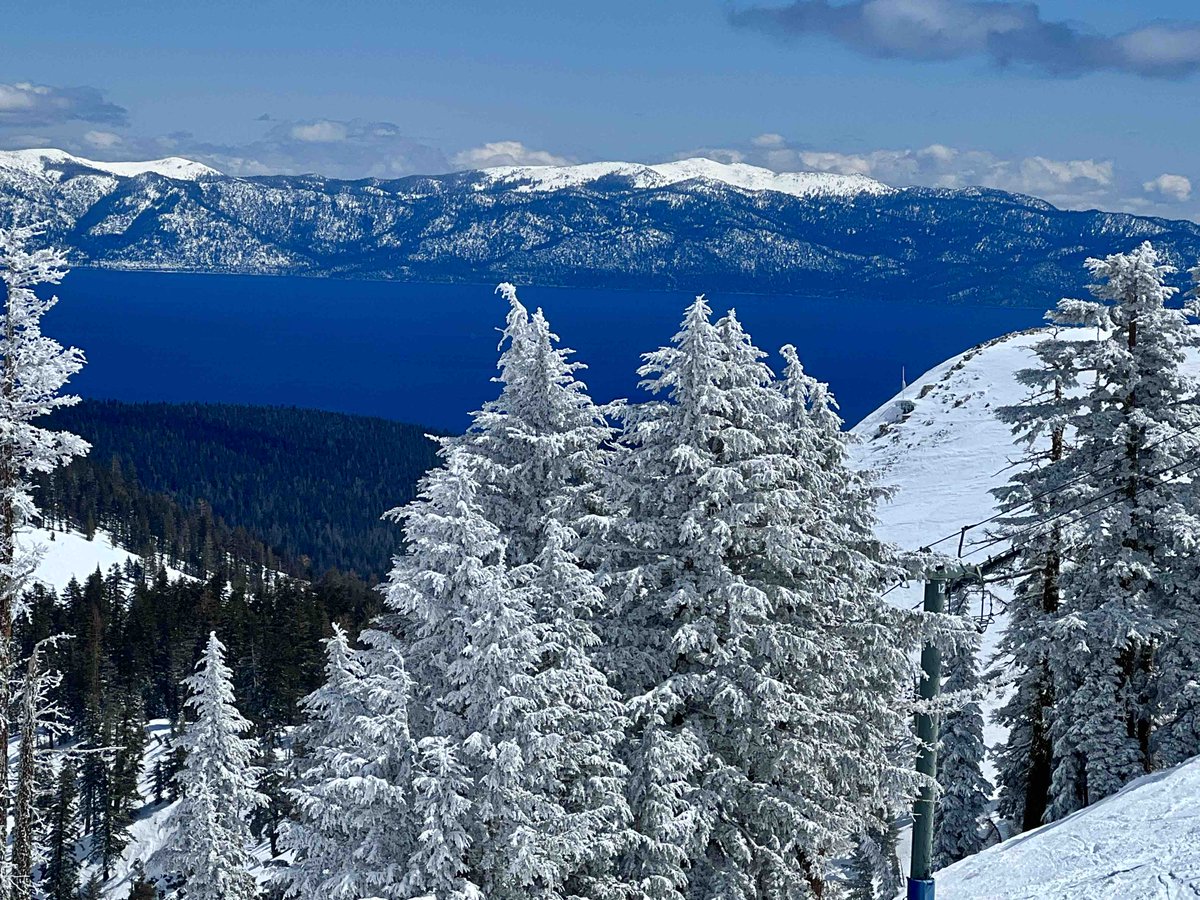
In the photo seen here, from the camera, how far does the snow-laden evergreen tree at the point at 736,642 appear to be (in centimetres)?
1683

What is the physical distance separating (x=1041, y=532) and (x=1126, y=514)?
1536 mm

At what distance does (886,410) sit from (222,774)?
252ft

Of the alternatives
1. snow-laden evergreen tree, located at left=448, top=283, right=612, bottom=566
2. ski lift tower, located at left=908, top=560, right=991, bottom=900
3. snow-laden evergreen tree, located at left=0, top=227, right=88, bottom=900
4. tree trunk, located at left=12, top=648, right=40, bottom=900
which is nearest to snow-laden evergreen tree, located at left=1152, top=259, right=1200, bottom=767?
ski lift tower, located at left=908, top=560, right=991, bottom=900

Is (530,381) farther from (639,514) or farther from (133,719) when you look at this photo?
(133,719)

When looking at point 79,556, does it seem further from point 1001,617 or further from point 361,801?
point 361,801

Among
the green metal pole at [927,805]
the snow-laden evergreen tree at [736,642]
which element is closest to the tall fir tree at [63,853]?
the snow-laden evergreen tree at [736,642]

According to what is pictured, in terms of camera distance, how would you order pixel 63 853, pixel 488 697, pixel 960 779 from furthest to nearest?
pixel 63 853
pixel 960 779
pixel 488 697

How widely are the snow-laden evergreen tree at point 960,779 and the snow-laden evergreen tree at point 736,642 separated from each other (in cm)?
1167

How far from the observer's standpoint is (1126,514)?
752 inches

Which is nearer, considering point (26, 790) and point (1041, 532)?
point (26, 790)

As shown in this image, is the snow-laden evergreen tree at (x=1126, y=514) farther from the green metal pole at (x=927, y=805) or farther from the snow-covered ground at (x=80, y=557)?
the snow-covered ground at (x=80, y=557)

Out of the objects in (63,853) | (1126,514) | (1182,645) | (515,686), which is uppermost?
(1126,514)

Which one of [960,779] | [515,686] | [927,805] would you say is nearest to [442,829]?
[515,686]

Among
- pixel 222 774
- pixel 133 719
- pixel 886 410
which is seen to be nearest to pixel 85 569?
pixel 133 719
